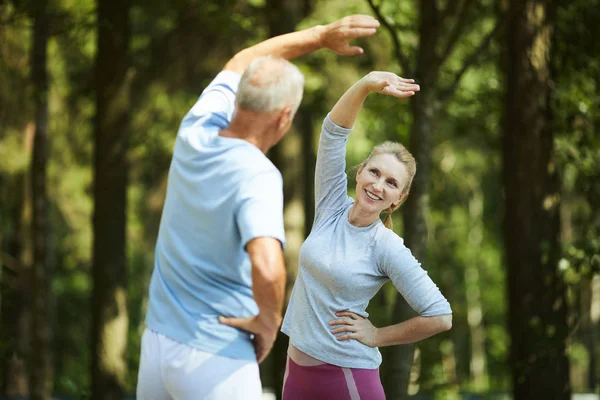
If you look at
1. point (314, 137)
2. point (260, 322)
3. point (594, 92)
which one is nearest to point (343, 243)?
point (260, 322)

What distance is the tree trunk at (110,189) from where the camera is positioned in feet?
33.6

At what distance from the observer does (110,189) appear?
33.6 feet

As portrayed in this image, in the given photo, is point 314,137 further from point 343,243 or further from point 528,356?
point 343,243

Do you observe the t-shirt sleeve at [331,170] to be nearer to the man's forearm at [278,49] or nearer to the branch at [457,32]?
the man's forearm at [278,49]

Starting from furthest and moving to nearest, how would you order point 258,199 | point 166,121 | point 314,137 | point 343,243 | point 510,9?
1. point 166,121
2. point 314,137
3. point 510,9
4. point 343,243
5. point 258,199

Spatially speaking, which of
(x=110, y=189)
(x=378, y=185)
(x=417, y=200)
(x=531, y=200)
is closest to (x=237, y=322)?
(x=378, y=185)

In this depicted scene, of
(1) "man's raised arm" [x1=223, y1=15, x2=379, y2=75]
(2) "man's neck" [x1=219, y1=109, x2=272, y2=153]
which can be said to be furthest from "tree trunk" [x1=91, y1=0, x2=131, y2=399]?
(2) "man's neck" [x1=219, y1=109, x2=272, y2=153]

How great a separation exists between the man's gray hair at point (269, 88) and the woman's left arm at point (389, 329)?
1006 mm

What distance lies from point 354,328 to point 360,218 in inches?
17.4

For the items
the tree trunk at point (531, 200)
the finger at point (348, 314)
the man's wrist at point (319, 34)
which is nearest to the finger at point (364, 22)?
the man's wrist at point (319, 34)

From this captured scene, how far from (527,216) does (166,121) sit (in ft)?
30.5

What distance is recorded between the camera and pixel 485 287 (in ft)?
132

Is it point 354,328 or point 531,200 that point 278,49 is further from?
point 531,200

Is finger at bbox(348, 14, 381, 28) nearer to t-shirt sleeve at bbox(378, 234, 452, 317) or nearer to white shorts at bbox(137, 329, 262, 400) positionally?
t-shirt sleeve at bbox(378, 234, 452, 317)
